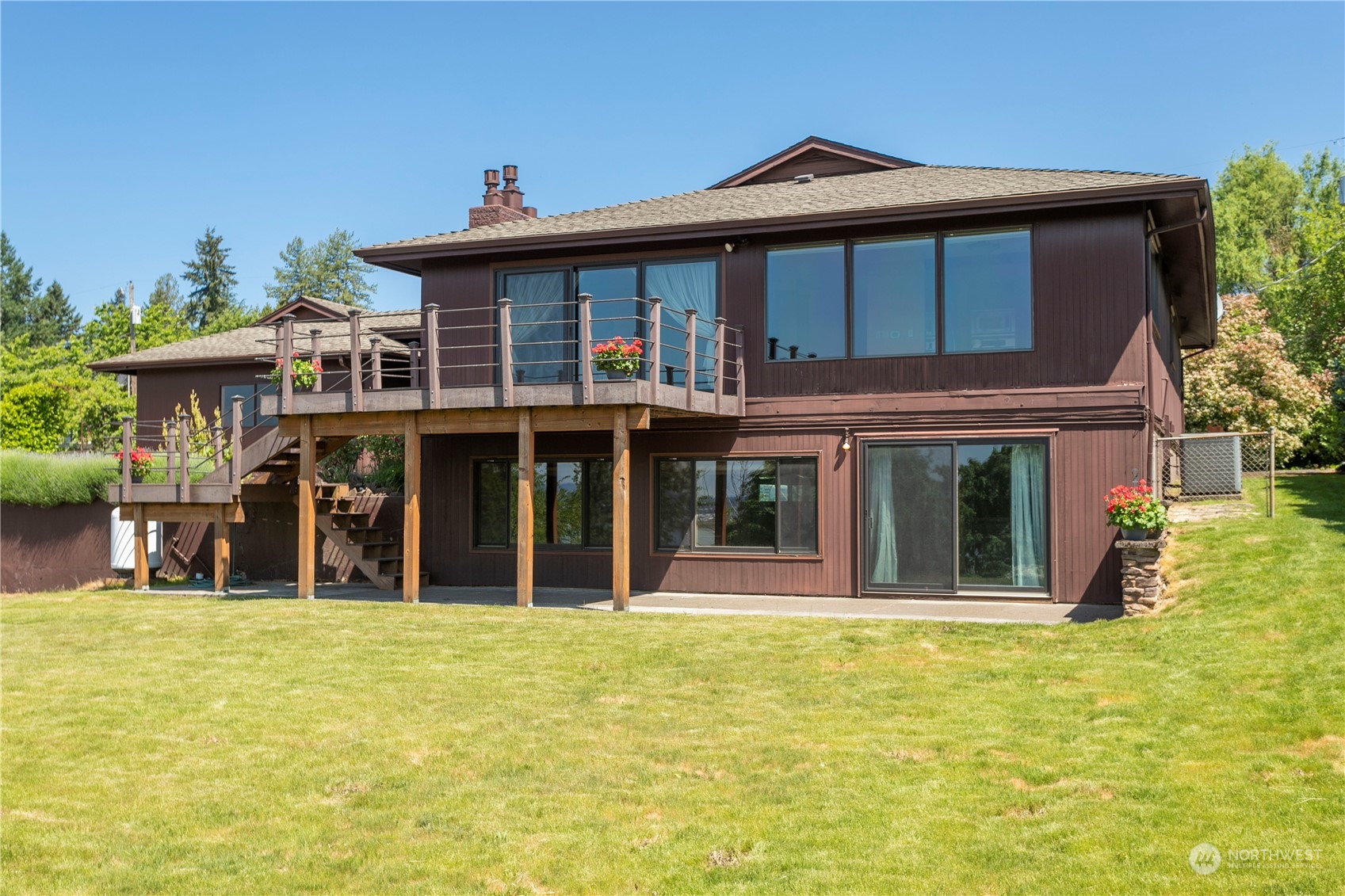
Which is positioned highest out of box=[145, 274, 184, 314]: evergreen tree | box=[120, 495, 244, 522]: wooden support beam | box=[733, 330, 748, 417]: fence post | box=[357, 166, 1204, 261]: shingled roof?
box=[145, 274, 184, 314]: evergreen tree

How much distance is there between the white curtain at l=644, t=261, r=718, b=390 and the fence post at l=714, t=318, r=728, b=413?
0.10 meters

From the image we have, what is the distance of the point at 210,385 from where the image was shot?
81.5ft

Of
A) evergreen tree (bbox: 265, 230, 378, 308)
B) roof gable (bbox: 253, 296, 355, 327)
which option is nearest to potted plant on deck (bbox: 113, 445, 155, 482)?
roof gable (bbox: 253, 296, 355, 327)

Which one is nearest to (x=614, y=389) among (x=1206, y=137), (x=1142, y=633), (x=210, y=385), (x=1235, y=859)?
(x=1142, y=633)

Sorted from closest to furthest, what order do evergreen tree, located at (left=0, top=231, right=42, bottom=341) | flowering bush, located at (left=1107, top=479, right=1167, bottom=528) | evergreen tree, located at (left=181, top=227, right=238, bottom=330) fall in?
flowering bush, located at (left=1107, top=479, right=1167, bottom=528) → evergreen tree, located at (left=181, top=227, right=238, bottom=330) → evergreen tree, located at (left=0, top=231, right=42, bottom=341)

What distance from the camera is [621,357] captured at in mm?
14547

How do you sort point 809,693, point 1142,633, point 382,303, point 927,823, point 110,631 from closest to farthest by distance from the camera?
point 927,823, point 809,693, point 1142,633, point 110,631, point 382,303

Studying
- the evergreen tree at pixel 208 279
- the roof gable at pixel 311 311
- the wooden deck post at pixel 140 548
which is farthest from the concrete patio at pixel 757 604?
the evergreen tree at pixel 208 279

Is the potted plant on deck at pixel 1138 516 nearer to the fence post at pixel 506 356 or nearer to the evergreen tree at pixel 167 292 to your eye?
the fence post at pixel 506 356

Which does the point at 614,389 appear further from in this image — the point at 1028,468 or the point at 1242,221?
the point at 1242,221

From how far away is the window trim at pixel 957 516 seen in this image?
48.1 feet

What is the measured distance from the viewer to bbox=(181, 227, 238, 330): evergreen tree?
7575cm

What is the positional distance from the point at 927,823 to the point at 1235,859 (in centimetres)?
158

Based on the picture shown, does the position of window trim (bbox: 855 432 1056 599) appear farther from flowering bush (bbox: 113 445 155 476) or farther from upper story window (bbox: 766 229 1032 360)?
flowering bush (bbox: 113 445 155 476)
